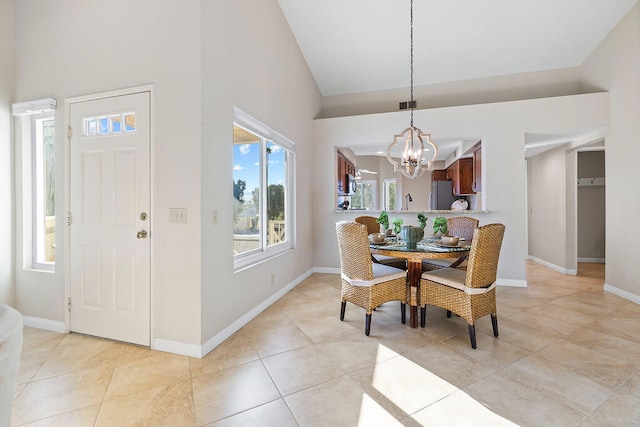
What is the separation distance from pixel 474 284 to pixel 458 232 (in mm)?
1530

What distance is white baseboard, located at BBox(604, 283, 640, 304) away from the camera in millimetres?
3502

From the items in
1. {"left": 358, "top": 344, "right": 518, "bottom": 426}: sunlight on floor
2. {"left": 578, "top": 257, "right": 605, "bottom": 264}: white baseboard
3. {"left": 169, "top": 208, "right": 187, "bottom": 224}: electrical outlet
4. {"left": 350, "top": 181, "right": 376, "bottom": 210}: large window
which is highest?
{"left": 350, "top": 181, "right": 376, "bottom": 210}: large window

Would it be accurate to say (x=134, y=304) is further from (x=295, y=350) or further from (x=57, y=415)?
(x=295, y=350)

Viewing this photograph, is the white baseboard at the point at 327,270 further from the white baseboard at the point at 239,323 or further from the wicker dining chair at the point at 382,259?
the wicker dining chair at the point at 382,259

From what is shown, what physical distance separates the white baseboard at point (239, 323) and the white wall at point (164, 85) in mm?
112

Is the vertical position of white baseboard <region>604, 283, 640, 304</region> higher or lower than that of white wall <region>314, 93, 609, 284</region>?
lower

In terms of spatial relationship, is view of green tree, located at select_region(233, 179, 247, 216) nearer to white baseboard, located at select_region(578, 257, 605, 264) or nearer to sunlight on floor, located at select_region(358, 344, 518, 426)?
sunlight on floor, located at select_region(358, 344, 518, 426)

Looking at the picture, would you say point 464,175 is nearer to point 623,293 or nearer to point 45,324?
point 623,293

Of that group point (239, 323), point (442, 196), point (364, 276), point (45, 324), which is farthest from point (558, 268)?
point (45, 324)

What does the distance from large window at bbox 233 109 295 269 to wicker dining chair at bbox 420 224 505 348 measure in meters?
1.90

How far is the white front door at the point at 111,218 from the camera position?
240cm

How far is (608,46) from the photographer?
3.80 metres

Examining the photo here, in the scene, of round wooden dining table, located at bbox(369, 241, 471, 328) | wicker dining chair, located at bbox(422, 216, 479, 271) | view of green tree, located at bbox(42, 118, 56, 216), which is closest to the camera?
round wooden dining table, located at bbox(369, 241, 471, 328)

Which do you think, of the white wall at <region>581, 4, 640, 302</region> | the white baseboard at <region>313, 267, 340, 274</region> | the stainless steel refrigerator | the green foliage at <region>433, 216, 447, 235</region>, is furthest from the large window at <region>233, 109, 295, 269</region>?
the stainless steel refrigerator
